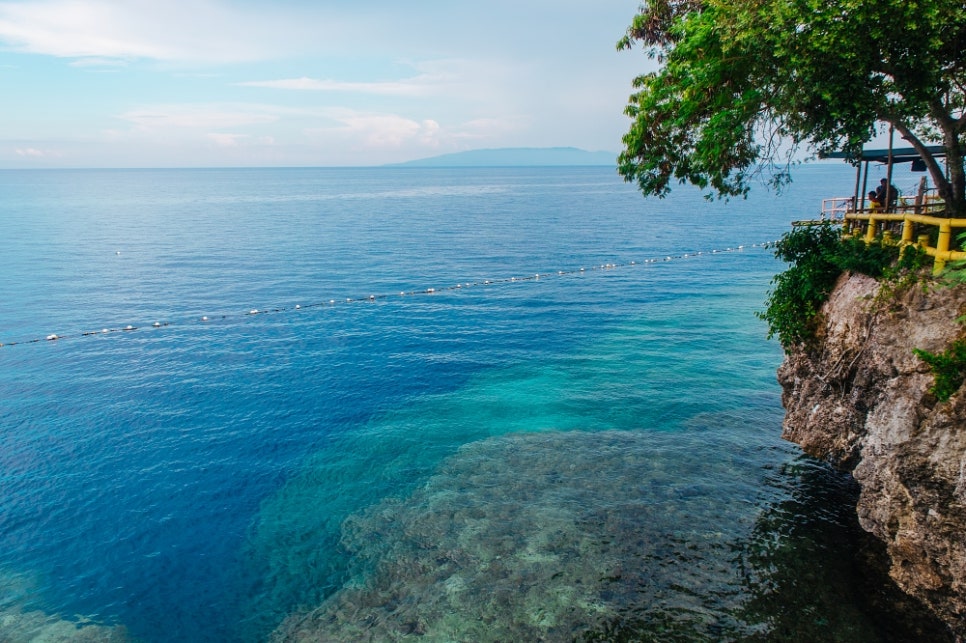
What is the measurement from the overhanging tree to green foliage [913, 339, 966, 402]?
297 inches

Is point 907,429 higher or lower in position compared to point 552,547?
higher

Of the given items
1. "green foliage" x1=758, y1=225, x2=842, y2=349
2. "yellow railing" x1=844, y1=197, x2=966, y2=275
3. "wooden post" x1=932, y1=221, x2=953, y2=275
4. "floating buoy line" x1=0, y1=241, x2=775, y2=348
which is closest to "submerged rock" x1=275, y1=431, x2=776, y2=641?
"green foliage" x1=758, y1=225, x2=842, y2=349

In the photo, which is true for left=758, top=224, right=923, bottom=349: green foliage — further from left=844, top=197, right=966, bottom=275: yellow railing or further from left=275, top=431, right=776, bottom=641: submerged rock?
left=275, top=431, right=776, bottom=641: submerged rock

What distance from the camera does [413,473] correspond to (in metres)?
23.5

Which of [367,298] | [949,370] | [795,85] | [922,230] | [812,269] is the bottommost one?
[367,298]

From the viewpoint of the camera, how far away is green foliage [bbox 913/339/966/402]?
1328 cm

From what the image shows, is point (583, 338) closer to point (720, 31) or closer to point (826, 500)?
point (826, 500)

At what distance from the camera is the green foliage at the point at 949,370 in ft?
43.6

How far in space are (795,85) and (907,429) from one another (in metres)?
10.6

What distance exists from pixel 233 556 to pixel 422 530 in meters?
6.20

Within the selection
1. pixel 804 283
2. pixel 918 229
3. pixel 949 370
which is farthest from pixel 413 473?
pixel 918 229

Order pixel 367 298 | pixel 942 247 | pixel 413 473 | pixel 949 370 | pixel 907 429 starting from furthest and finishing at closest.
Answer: pixel 367 298, pixel 413 473, pixel 942 247, pixel 907 429, pixel 949 370

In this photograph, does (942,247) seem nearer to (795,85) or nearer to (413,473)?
(795,85)

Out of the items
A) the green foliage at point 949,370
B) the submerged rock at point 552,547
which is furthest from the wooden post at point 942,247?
the submerged rock at point 552,547
